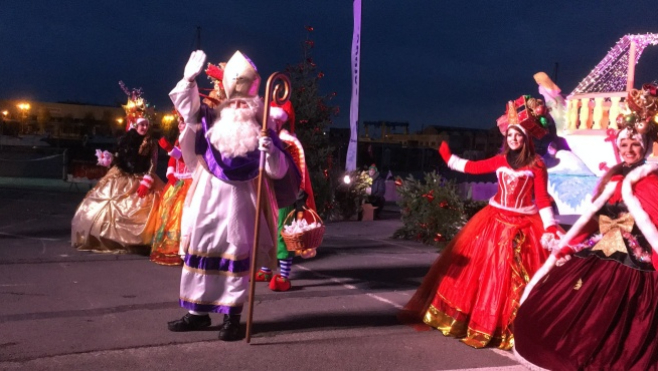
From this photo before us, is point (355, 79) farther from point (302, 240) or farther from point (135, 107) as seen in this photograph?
point (302, 240)

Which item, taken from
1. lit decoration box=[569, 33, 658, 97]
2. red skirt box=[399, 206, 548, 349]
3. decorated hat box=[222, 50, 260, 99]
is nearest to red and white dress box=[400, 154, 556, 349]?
red skirt box=[399, 206, 548, 349]

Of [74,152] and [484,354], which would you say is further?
[74,152]

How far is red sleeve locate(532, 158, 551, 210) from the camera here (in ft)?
17.4

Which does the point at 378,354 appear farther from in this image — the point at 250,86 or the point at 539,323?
the point at 250,86

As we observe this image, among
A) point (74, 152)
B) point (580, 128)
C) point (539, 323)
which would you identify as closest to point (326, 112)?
point (580, 128)

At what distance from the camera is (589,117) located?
1334cm

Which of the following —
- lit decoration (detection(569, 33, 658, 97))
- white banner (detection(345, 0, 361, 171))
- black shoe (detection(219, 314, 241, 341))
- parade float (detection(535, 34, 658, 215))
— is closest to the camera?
black shoe (detection(219, 314, 241, 341))

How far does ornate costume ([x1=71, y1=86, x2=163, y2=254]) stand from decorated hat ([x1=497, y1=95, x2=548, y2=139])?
5.34 metres

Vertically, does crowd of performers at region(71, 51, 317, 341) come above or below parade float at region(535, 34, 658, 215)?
below

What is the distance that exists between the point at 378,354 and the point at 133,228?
5159 millimetres

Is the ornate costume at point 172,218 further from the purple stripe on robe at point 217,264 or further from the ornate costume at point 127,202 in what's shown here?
the purple stripe on robe at point 217,264

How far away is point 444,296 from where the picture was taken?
18.1ft

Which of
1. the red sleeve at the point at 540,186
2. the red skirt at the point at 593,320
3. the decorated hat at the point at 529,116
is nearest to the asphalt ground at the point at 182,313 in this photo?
the red skirt at the point at 593,320

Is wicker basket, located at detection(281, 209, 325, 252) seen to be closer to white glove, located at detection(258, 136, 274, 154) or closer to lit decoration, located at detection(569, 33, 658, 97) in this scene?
white glove, located at detection(258, 136, 274, 154)
